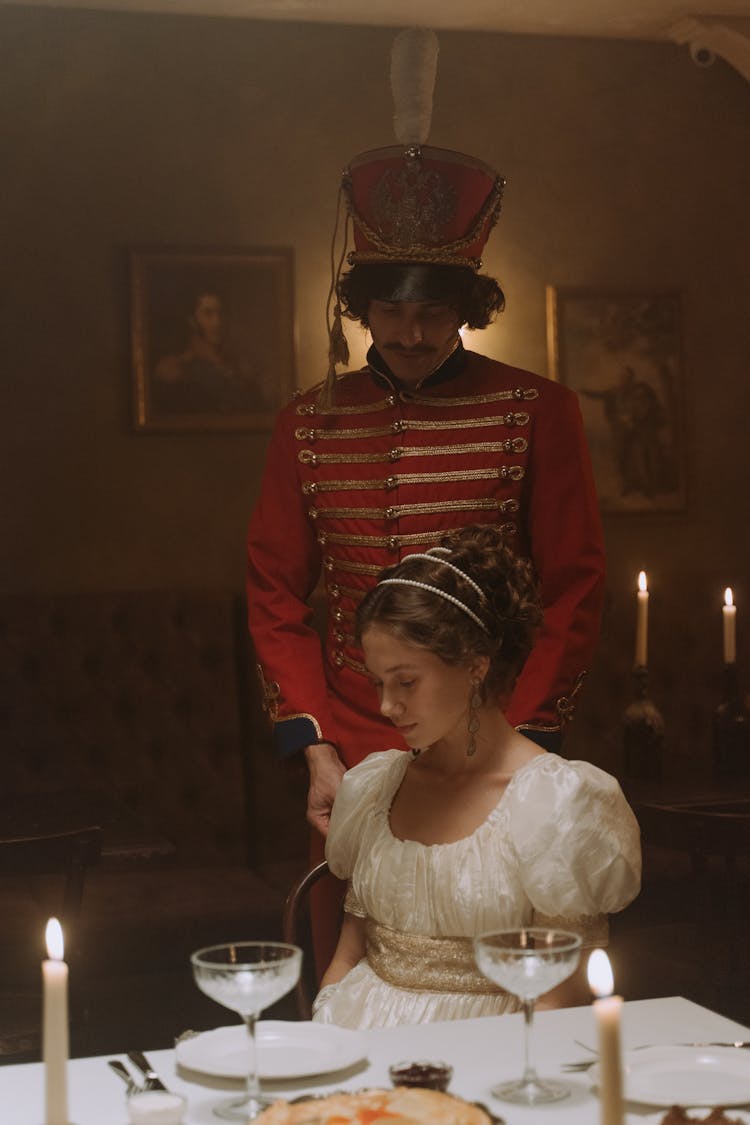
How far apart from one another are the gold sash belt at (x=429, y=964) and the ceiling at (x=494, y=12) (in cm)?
338

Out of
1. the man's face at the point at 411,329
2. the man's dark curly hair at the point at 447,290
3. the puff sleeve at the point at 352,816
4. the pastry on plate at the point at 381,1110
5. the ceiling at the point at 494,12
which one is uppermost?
the ceiling at the point at 494,12

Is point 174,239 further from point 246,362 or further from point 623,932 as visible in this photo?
point 623,932

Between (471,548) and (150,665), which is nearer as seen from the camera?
(471,548)

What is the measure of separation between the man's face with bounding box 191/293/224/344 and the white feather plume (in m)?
2.13

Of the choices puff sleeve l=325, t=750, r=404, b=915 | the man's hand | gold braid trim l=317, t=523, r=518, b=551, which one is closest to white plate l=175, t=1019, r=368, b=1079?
puff sleeve l=325, t=750, r=404, b=915

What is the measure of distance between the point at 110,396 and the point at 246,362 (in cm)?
43

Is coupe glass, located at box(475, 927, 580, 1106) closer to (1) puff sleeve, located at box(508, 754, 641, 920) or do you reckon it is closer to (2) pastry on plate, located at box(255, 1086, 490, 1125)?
(2) pastry on plate, located at box(255, 1086, 490, 1125)

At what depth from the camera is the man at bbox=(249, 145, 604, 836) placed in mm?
2510

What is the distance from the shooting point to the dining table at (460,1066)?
137 centimetres

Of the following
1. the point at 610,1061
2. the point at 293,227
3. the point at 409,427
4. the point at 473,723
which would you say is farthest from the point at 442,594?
the point at 293,227

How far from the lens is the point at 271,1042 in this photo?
5.06 ft

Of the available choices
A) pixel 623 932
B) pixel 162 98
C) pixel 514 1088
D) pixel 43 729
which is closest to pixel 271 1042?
pixel 514 1088

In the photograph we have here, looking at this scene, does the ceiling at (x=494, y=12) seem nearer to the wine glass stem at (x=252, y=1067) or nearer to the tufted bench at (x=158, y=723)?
the tufted bench at (x=158, y=723)

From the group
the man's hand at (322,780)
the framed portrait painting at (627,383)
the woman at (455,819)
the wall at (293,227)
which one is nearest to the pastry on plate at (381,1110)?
the woman at (455,819)
